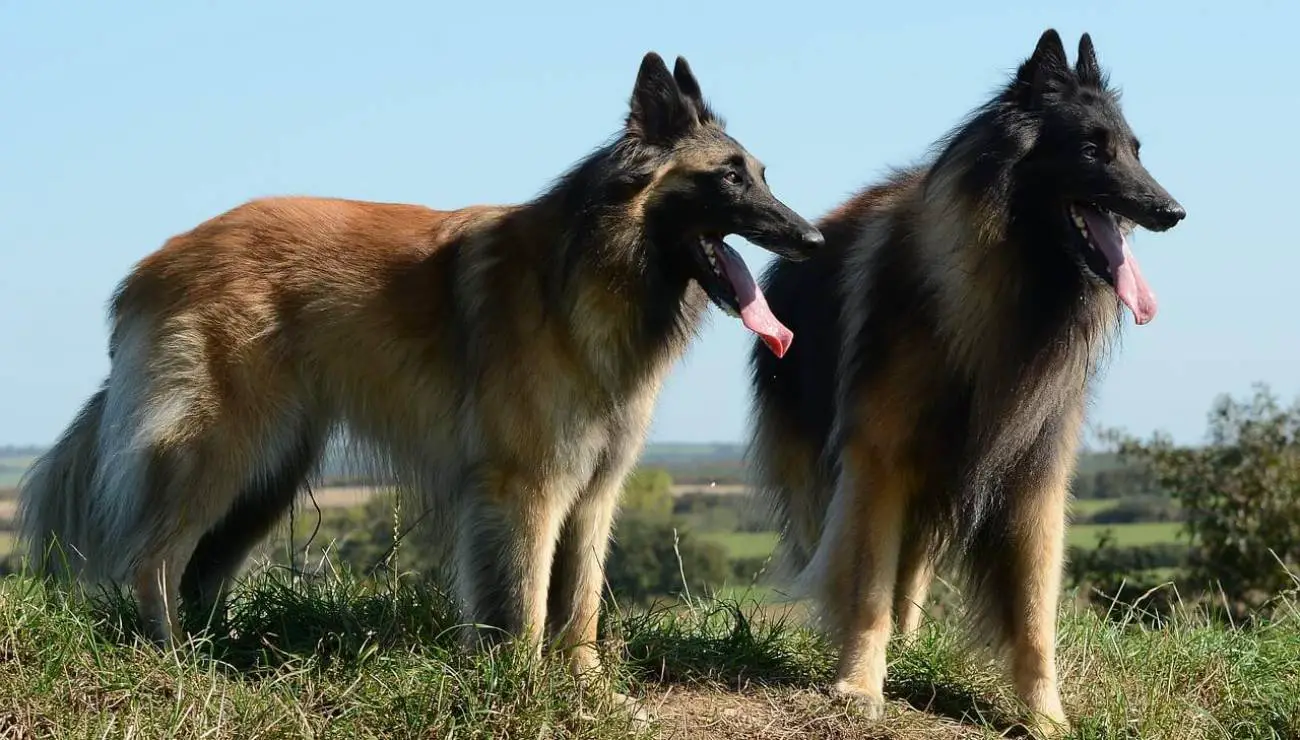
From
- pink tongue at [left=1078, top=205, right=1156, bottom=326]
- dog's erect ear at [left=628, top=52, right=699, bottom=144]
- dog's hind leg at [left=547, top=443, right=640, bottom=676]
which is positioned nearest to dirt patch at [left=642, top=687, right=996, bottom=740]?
dog's hind leg at [left=547, top=443, right=640, bottom=676]

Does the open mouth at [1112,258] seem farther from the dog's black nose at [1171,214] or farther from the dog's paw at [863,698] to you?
the dog's paw at [863,698]

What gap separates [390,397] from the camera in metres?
5.50

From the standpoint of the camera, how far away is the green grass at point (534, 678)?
453 centimetres

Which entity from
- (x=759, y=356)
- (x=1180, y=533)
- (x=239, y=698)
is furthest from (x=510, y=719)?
(x=1180, y=533)

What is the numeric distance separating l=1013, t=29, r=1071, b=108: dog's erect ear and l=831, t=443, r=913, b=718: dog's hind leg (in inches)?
57.9

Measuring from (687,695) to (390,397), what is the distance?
1608 millimetres

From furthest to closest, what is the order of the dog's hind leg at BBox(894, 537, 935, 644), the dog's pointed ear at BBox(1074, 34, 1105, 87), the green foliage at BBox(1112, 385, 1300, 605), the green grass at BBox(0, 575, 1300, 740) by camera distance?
the green foliage at BBox(1112, 385, 1300, 605) < the dog's hind leg at BBox(894, 537, 935, 644) < the dog's pointed ear at BBox(1074, 34, 1105, 87) < the green grass at BBox(0, 575, 1300, 740)

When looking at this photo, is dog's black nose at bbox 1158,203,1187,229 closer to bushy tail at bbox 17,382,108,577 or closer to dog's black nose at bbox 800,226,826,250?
dog's black nose at bbox 800,226,826,250

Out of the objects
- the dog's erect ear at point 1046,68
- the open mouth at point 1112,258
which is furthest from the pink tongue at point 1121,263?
the dog's erect ear at point 1046,68

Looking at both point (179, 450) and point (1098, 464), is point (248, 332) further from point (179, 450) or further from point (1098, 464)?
point (1098, 464)

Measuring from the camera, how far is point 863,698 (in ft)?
16.9

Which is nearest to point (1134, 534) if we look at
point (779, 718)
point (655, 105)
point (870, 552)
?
point (870, 552)

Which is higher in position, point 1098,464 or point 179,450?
point 179,450

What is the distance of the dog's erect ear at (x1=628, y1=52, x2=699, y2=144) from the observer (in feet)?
17.0
